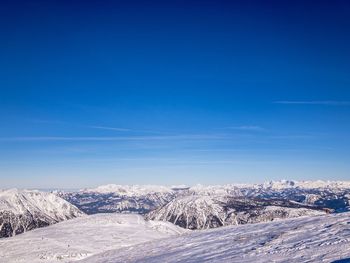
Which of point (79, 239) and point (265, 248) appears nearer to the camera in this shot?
point (265, 248)

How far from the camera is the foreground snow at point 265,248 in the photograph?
66.9 ft

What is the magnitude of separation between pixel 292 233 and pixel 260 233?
12.7ft

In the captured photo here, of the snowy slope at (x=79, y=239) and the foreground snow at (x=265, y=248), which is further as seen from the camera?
the snowy slope at (x=79, y=239)

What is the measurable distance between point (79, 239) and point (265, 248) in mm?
78449

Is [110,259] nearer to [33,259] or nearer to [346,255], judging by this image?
[346,255]

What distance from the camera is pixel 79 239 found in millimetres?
94875

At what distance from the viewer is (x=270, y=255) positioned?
71.4 feet

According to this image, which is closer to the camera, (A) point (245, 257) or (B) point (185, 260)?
(A) point (245, 257)

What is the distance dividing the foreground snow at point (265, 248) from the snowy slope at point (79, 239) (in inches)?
1781

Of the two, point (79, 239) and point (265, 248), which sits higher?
point (265, 248)

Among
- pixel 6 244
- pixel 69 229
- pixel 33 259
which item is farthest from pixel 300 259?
pixel 69 229

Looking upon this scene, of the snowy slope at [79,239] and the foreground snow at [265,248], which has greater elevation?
the foreground snow at [265,248]

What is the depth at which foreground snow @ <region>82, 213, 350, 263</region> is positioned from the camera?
20406 millimetres

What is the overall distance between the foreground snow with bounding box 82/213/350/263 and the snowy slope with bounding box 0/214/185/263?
4524 centimetres
